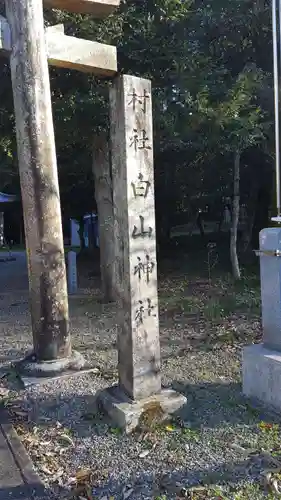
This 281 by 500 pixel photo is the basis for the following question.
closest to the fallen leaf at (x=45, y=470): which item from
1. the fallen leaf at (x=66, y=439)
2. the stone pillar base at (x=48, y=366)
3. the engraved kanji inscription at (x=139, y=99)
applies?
Answer: the fallen leaf at (x=66, y=439)

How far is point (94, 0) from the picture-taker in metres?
5.18

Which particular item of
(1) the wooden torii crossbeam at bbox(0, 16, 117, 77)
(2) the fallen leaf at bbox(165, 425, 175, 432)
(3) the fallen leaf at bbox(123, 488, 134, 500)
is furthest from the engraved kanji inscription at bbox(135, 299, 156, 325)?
(1) the wooden torii crossbeam at bbox(0, 16, 117, 77)

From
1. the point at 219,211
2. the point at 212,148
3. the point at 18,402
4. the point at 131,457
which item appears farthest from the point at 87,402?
the point at 219,211

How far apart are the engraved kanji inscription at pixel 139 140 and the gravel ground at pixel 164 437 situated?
7.33 feet

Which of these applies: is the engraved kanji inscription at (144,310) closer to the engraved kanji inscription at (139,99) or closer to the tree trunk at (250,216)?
the engraved kanji inscription at (139,99)

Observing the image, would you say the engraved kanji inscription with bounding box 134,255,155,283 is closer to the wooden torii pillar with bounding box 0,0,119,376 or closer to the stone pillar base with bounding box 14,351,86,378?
the wooden torii pillar with bounding box 0,0,119,376

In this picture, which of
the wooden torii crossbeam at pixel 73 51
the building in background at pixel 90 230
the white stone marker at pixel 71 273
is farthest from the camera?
the building in background at pixel 90 230

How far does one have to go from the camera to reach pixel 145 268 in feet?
12.8

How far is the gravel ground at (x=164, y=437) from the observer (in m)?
3.05

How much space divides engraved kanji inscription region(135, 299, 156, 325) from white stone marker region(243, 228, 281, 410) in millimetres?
1004

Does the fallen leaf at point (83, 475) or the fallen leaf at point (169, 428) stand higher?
the fallen leaf at point (169, 428)

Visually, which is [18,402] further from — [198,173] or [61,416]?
[198,173]

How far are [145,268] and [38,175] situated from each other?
1.83 metres

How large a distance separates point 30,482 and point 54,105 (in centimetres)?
608
